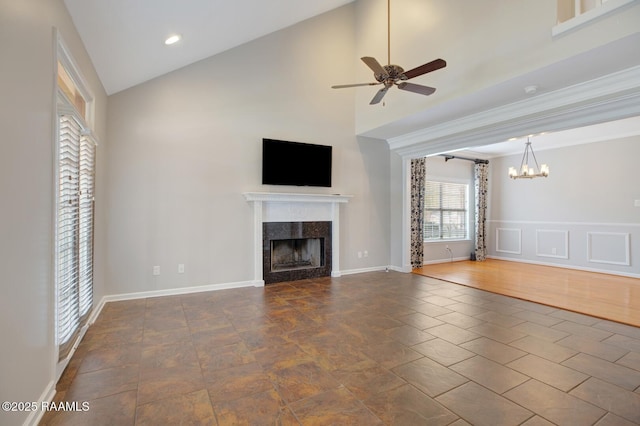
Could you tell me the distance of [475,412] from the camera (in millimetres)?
1912

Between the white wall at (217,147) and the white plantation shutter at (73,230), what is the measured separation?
0.98m

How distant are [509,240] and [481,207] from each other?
116 cm

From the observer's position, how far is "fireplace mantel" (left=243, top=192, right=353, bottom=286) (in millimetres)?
5102

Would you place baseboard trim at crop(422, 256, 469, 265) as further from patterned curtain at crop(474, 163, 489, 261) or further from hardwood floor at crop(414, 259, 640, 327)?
patterned curtain at crop(474, 163, 489, 261)

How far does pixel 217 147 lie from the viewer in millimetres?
4867

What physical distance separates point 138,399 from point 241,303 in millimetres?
2134

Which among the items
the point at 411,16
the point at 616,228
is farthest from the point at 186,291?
the point at 616,228

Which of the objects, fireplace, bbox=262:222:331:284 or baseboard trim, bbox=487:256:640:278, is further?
baseboard trim, bbox=487:256:640:278

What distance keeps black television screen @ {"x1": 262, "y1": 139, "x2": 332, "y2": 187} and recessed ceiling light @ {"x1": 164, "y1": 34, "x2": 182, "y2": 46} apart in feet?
6.29

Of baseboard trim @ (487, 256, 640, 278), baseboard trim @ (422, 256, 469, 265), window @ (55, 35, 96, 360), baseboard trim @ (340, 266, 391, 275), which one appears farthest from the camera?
baseboard trim @ (422, 256, 469, 265)

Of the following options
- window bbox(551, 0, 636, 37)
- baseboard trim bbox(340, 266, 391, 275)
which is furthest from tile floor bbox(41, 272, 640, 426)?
window bbox(551, 0, 636, 37)

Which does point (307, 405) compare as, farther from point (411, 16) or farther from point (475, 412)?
point (411, 16)

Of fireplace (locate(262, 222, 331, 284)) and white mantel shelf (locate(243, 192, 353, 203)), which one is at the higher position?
white mantel shelf (locate(243, 192, 353, 203))

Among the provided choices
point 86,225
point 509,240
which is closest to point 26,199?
point 86,225
